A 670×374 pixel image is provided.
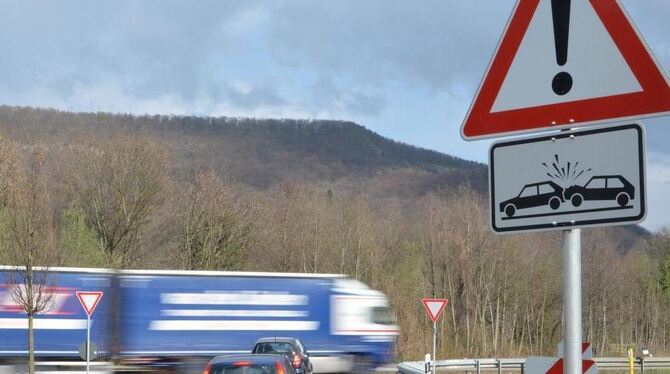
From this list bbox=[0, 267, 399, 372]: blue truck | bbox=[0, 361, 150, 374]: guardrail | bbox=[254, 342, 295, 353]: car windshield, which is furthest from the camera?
bbox=[0, 267, 399, 372]: blue truck

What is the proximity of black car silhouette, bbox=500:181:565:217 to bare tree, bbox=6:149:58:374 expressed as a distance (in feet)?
85.5

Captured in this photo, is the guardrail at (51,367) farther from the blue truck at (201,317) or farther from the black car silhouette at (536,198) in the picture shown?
the black car silhouette at (536,198)

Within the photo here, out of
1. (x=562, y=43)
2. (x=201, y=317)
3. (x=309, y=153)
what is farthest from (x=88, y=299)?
(x=309, y=153)

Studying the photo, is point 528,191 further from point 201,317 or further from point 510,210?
point 201,317

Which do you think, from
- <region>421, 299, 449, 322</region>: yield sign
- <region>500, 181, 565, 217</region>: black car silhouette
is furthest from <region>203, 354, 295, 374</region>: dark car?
<region>421, 299, 449, 322</region>: yield sign

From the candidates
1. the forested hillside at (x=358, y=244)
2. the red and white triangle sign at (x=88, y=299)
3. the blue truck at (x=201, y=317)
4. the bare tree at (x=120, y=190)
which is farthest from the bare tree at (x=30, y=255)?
the bare tree at (x=120, y=190)

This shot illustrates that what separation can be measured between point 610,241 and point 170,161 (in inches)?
1252

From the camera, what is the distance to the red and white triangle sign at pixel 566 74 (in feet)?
12.4

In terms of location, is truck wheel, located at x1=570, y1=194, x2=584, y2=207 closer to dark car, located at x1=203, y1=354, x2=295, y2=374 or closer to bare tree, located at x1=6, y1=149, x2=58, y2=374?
dark car, located at x1=203, y1=354, x2=295, y2=374

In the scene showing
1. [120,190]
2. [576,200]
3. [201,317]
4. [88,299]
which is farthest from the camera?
[120,190]

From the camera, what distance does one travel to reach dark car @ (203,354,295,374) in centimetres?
1462

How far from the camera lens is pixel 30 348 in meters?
28.1

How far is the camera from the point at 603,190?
3758 mm

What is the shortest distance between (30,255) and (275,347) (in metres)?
8.16
